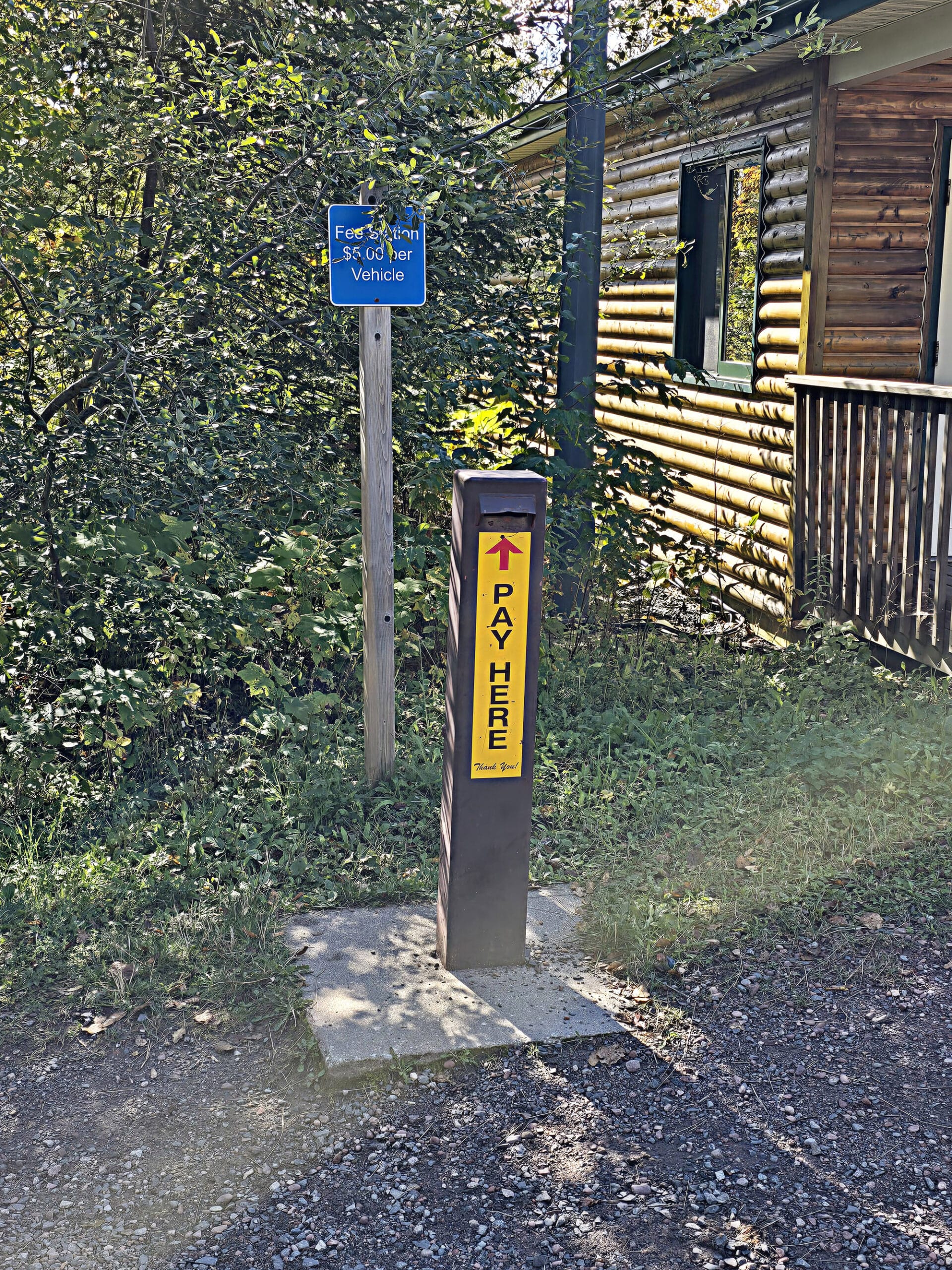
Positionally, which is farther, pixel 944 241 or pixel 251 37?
pixel 944 241

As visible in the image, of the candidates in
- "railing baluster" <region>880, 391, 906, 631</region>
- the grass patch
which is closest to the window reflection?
"railing baluster" <region>880, 391, 906, 631</region>

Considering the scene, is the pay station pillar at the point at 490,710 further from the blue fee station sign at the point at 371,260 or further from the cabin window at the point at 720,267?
the cabin window at the point at 720,267

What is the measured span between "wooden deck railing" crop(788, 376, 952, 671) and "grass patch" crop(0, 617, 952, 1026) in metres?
0.47

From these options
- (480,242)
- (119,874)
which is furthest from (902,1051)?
(480,242)

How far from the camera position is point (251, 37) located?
18.6 feet

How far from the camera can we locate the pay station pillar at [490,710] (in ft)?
12.0

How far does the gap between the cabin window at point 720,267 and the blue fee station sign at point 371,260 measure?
14.1 feet

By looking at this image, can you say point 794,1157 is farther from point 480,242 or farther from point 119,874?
point 480,242

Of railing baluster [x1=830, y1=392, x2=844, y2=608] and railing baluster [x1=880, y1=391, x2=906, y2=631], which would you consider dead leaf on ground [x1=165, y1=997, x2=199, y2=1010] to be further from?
railing baluster [x1=830, y1=392, x2=844, y2=608]

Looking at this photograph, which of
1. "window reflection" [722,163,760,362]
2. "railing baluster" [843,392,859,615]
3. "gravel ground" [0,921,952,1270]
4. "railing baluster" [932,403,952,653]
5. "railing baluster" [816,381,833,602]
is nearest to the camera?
"gravel ground" [0,921,952,1270]

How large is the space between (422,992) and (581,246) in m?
4.31

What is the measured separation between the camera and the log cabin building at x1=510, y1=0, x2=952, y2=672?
253 inches

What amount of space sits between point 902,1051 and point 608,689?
306 centimetres

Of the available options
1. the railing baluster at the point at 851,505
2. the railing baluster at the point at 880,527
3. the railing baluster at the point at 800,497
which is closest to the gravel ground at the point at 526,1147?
the railing baluster at the point at 880,527
